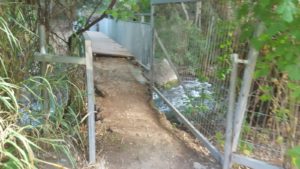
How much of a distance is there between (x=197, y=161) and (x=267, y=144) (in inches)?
30.4

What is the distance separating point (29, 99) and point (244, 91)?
168 centimetres

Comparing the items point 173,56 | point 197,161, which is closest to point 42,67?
point 197,161

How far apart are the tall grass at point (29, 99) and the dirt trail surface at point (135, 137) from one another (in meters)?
0.45

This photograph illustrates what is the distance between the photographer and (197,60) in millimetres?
3887

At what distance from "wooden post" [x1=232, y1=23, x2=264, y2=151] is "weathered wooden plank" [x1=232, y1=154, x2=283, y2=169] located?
0.28 feet

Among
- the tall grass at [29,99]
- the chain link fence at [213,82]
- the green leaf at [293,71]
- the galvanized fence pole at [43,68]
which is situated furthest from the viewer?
the galvanized fence pole at [43,68]

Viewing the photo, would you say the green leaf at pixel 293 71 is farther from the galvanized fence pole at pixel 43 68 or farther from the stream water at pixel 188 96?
the galvanized fence pole at pixel 43 68

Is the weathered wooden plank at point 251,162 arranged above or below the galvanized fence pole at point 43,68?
below

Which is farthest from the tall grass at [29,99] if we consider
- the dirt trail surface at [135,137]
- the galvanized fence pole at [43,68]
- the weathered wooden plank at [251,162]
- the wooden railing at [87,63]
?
the weathered wooden plank at [251,162]

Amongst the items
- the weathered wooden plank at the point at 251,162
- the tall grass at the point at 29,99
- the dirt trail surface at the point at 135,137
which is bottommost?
the dirt trail surface at the point at 135,137

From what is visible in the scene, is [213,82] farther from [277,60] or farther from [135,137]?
[277,60]

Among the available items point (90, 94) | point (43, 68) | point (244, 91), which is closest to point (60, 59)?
point (43, 68)

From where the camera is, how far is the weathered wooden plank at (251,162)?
257 cm

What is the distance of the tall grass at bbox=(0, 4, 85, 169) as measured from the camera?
2182mm
